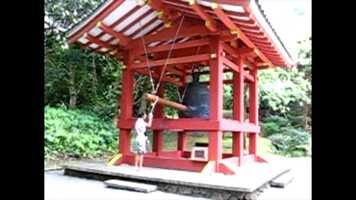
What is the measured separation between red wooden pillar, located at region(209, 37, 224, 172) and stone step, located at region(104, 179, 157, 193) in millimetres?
1221

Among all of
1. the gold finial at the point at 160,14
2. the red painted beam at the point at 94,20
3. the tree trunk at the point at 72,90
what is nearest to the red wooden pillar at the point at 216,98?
the gold finial at the point at 160,14

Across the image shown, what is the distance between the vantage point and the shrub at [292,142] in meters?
13.9

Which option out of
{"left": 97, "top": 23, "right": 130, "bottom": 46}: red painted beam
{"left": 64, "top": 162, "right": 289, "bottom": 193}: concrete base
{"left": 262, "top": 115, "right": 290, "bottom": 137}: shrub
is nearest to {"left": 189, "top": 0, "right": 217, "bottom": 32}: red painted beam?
{"left": 97, "top": 23, "right": 130, "bottom": 46}: red painted beam

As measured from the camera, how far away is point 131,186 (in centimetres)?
610

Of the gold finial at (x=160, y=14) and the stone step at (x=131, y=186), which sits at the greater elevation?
the gold finial at (x=160, y=14)

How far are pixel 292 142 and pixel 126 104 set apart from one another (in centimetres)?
819

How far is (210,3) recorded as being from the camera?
598 centimetres

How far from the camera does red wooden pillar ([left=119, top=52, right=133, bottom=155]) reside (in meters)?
8.09

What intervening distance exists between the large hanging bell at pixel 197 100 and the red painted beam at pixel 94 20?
2.25 metres

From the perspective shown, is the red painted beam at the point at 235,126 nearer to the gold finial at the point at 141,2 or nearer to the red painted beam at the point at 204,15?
the red painted beam at the point at 204,15

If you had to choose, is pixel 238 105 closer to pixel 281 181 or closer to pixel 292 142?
pixel 281 181

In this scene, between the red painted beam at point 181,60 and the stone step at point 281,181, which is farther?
the red painted beam at point 181,60

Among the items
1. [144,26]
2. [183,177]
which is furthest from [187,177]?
[144,26]
